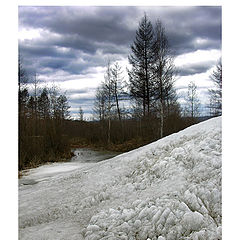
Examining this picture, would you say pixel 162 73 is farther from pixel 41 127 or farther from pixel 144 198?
pixel 144 198

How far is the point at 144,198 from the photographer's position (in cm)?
201

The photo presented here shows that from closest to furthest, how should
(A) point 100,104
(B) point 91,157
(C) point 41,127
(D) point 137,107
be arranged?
(C) point 41,127, (B) point 91,157, (D) point 137,107, (A) point 100,104

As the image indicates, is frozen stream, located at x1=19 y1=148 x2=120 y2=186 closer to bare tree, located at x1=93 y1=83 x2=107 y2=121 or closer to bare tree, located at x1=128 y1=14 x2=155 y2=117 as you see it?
bare tree, located at x1=128 y1=14 x2=155 y2=117

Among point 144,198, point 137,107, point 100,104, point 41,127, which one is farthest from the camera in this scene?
point 100,104

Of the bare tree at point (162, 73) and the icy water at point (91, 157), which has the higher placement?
the bare tree at point (162, 73)

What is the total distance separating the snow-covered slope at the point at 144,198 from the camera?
1.67 metres

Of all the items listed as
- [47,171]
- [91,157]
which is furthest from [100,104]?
[47,171]

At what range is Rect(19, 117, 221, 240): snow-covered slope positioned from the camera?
167 cm

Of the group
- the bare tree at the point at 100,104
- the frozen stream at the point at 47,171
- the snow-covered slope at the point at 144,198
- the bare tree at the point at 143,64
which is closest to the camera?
the snow-covered slope at the point at 144,198

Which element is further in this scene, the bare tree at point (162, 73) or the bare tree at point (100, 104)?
the bare tree at point (100, 104)

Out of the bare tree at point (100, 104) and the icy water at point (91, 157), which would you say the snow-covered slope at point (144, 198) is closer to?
the icy water at point (91, 157)

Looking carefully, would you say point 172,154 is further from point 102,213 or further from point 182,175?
point 102,213

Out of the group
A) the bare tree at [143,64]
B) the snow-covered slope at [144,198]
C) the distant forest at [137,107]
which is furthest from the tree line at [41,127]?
the snow-covered slope at [144,198]
